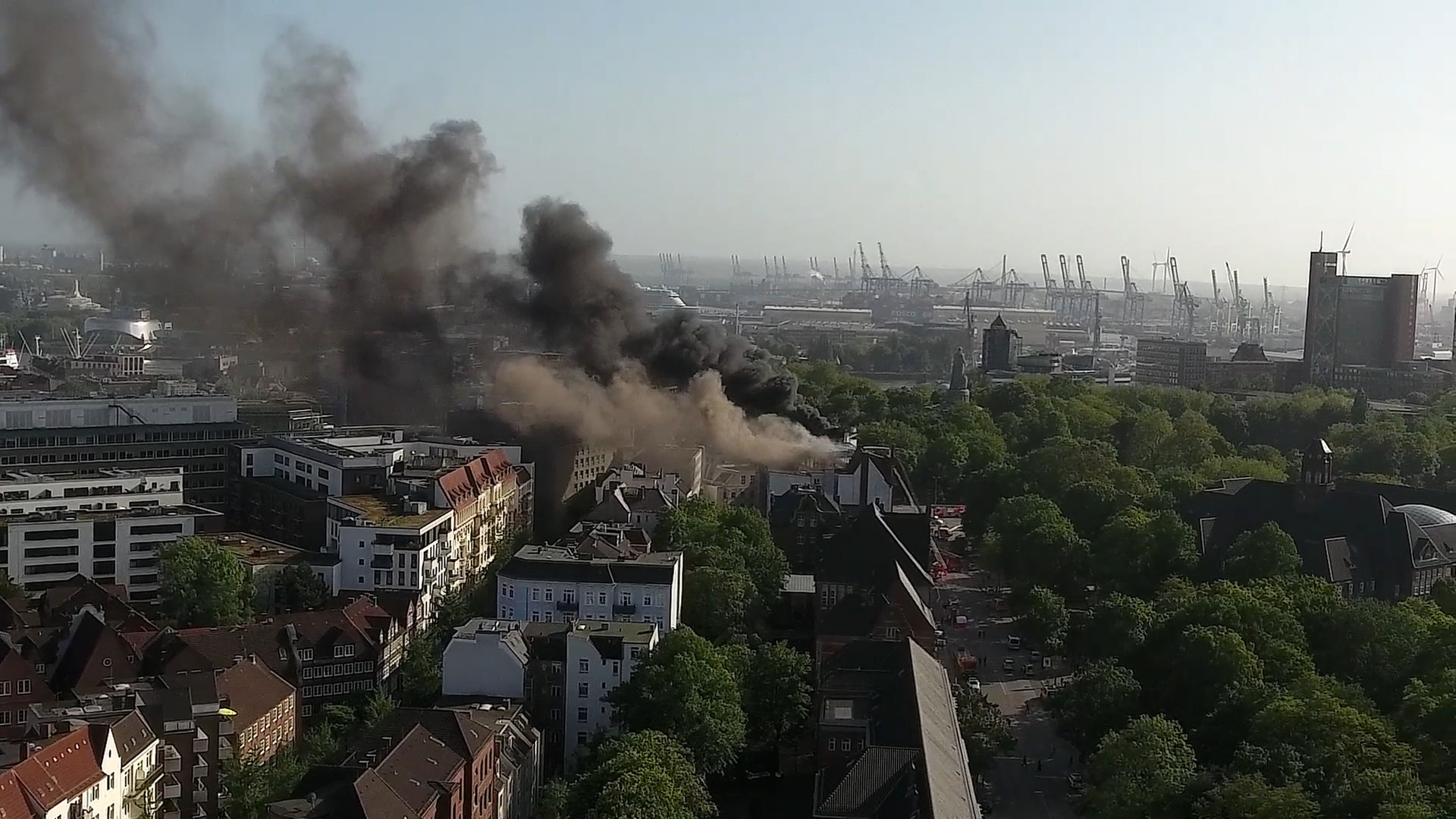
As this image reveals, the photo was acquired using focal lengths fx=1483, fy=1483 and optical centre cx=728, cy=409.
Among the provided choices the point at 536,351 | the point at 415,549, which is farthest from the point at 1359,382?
the point at 415,549

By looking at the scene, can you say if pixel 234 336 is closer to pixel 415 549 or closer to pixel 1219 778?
pixel 415 549

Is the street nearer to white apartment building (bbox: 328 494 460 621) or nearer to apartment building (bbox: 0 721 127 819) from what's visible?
white apartment building (bbox: 328 494 460 621)

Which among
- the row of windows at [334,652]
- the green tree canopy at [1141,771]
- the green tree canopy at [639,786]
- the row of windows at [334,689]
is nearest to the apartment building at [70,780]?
Answer: the row of windows at [334,652]

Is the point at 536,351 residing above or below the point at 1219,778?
above

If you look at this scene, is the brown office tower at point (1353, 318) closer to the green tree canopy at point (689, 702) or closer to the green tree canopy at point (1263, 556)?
the green tree canopy at point (1263, 556)

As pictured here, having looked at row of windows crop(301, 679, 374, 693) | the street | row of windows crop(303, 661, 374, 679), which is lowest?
the street

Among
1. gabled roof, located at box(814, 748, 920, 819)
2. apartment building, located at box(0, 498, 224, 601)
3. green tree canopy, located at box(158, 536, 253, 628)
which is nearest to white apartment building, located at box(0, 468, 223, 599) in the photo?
apartment building, located at box(0, 498, 224, 601)

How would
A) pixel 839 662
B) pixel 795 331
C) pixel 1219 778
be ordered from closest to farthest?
pixel 1219 778 < pixel 839 662 < pixel 795 331
